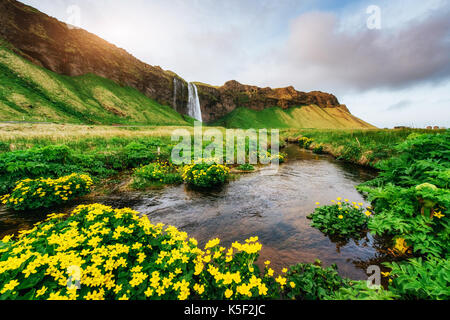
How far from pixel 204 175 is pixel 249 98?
124m

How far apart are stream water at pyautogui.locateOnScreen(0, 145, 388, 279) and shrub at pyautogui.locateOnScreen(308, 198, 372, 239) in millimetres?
262

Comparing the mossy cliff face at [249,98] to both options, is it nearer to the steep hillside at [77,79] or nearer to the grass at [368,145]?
the steep hillside at [77,79]

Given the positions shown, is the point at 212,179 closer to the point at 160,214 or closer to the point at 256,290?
the point at 160,214

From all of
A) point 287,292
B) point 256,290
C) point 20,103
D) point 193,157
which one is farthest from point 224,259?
point 20,103

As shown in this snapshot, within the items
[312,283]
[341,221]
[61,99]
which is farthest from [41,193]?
[61,99]

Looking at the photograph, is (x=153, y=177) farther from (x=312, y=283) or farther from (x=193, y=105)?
(x=193, y=105)

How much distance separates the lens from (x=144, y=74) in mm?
78375

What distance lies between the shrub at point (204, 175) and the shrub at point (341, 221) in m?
5.22

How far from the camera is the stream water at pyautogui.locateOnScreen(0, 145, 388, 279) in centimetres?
432

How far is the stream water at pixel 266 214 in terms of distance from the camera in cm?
432

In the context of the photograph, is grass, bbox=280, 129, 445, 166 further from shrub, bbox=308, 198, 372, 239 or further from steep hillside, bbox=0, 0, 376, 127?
steep hillside, bbox=0, 0, 376, 127

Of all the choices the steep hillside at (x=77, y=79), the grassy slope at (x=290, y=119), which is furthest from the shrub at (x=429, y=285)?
the grassy slope at (x=290, y=119)

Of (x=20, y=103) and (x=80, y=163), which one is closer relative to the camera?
(x=80, y=163)
